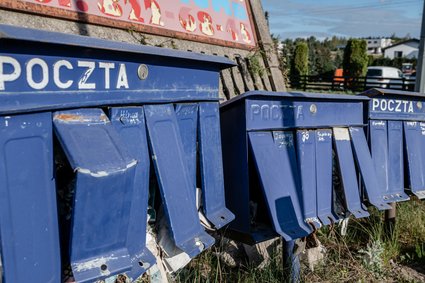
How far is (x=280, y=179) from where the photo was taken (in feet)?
9.78

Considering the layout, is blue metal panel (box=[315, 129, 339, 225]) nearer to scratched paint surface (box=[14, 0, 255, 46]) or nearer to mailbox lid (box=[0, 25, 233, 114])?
mailbox lid (box=[0, 25, 233, 114])

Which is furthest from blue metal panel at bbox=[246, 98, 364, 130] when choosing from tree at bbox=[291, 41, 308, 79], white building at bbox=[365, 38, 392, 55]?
white building at bbox=[365, 38, 392, 55]

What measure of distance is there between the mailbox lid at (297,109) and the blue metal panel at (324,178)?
94mm

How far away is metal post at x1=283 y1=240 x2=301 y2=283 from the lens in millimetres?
3203

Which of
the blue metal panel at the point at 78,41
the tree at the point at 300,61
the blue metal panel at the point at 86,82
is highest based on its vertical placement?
the tree at the point at 300,61

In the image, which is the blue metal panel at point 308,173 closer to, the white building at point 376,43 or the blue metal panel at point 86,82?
the blue metal panel at point 86,82

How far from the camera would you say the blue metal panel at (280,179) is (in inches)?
114

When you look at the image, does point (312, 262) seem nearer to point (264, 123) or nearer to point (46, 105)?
point (264, 123)

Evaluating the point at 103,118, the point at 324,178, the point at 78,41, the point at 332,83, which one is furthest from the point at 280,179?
the point at 332,83

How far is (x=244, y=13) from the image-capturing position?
5.28 metres

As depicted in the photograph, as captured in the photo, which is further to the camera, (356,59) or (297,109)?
(356,59)

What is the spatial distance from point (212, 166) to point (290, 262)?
37.2 inches

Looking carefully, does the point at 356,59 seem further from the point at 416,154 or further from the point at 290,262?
the point at 290,262

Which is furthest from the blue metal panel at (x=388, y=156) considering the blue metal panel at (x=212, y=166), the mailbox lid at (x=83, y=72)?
the mailbox lid at (x=83, y=72)
